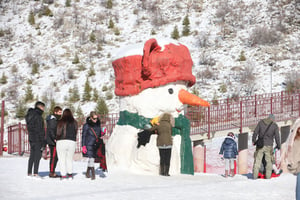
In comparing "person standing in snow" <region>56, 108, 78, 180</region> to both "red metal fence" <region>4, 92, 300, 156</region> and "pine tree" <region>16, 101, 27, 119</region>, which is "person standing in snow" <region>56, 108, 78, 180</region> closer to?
"red metal fence" <region>4, 92, 300, 156</region>

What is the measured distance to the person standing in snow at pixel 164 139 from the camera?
8875mm

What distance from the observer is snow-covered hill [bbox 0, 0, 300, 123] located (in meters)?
27.7

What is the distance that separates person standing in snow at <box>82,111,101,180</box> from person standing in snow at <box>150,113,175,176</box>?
121 cm

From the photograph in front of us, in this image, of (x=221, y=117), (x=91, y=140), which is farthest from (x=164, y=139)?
(x=221, y=117)

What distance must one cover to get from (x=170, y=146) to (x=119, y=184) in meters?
1.52

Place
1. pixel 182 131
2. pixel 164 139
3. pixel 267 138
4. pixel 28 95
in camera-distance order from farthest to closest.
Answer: pixel 28 95, pixel 182 131, pixel 267 138, pixel 164 139

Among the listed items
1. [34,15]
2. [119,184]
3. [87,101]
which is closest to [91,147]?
[119,184]

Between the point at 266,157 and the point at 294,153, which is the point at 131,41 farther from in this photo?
the point at 294,153

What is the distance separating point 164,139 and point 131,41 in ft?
77.9

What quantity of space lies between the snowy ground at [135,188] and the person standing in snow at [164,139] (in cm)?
25

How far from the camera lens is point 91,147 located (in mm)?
8180

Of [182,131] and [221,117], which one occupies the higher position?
[221,117]

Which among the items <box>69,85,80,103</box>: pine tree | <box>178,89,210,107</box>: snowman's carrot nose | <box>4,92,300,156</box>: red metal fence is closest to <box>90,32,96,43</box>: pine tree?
<box>69,85,80,103</box>: pine tree

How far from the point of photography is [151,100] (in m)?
9.48
